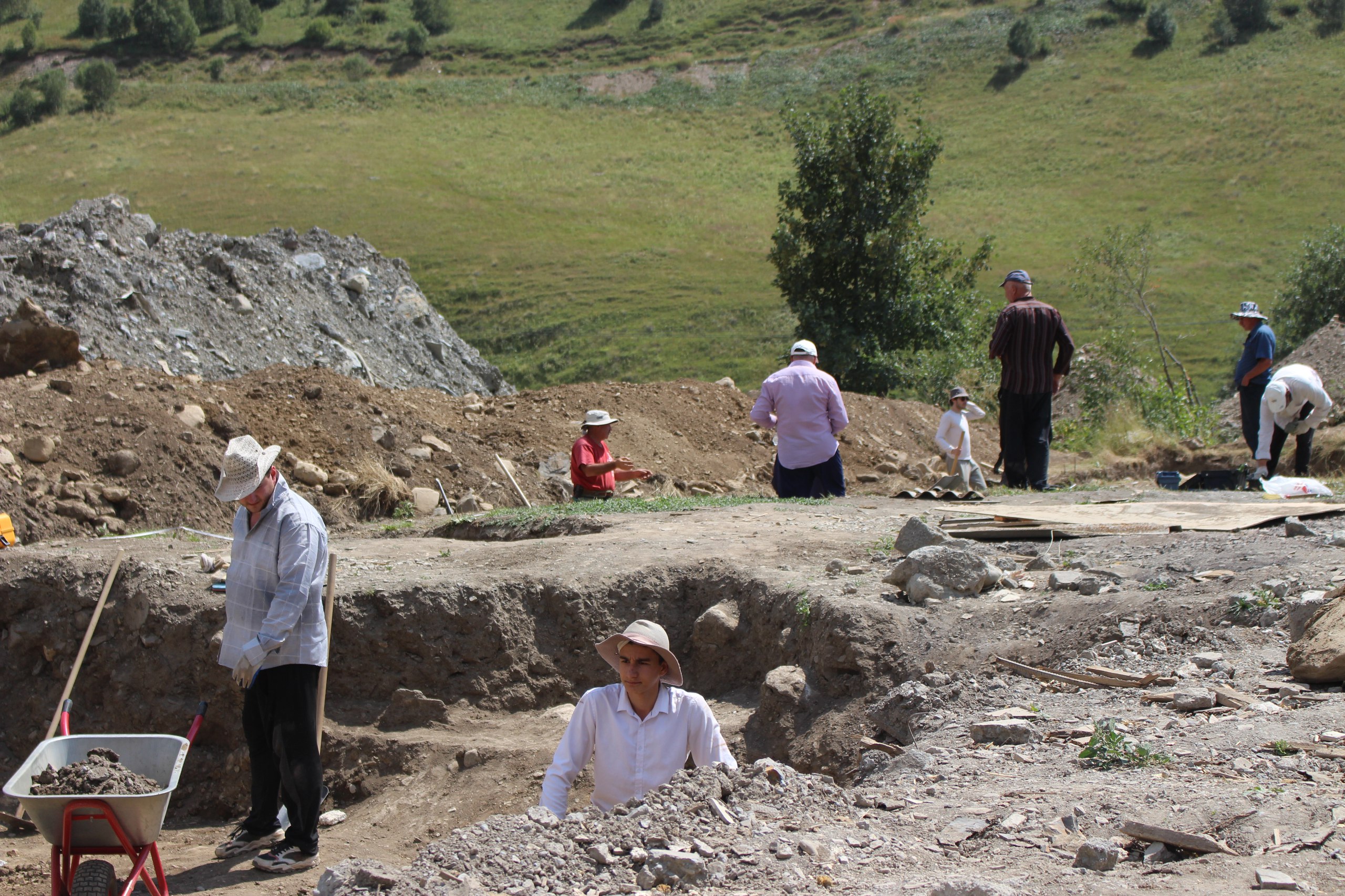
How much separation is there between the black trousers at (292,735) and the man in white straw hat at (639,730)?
1438 mm

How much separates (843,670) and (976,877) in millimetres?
2651

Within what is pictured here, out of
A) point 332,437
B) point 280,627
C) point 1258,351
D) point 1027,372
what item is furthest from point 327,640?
point 1258,351

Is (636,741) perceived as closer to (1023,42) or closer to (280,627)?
(280,627)

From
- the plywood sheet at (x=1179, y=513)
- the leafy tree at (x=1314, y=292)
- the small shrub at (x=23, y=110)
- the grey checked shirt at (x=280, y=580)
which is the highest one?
the small shrub at (x=23, y=110)

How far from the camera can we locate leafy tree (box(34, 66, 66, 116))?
2231 inches

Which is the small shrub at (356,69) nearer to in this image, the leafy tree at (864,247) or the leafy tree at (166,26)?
the leafy tree at (166,26)

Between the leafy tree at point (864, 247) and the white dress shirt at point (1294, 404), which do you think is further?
the leafy tree at point (864, 247)

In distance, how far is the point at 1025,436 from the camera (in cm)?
973

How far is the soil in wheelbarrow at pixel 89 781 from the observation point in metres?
3.87

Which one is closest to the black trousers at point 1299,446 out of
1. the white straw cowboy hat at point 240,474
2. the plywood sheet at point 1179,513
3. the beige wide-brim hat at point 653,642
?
the plywood sheet at point 1179,513

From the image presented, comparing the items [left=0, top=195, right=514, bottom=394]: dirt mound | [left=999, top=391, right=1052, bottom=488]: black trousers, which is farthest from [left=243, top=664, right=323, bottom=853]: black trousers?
[left=0, top=195, right=514, bottom=394]: dirt mound

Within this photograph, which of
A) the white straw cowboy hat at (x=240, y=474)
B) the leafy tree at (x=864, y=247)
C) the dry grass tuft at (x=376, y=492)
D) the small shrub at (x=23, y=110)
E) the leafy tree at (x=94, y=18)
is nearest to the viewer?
the white straw cowboy hat at (x=240, y=474)

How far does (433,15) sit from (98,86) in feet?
78.9

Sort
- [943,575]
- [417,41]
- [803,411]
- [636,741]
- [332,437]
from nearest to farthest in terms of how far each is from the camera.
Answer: [636,741], [943,575], [803,411], [332,437], [417,41]
